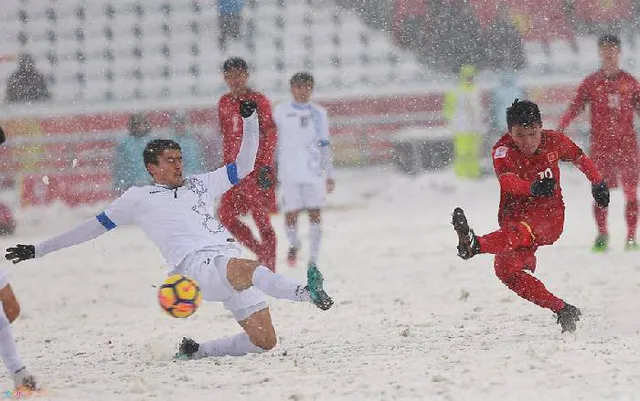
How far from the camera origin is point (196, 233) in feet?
19.4

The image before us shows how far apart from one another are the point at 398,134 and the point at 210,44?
4.13m

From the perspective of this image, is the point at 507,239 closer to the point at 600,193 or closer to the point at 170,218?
the point at 600,193

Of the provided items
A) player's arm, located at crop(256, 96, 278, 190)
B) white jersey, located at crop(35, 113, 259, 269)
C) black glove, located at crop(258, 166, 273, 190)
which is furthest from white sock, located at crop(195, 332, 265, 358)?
player's arm, located at crop(256, 96, 278, 190)

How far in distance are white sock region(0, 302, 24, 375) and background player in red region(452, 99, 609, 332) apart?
2.20 meters

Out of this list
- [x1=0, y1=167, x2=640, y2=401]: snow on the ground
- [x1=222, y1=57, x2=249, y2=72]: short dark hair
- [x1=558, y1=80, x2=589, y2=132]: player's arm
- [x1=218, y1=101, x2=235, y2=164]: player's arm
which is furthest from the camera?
[x1=558, y1=80, x2=589, y2=132]: player's arm

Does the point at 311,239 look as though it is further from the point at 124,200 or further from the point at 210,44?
the point at 210,44

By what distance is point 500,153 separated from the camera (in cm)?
598

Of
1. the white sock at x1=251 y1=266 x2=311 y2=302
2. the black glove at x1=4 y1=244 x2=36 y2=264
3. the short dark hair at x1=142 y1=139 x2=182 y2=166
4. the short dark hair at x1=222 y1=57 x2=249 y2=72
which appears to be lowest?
the white sock at x1=251 y1=266 x2=311 y2=302

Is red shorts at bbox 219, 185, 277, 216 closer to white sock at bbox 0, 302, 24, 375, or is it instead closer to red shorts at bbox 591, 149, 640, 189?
red shorts at bbox 591, 149, 640, 189

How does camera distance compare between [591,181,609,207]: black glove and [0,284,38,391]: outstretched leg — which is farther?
[591,181,609,207]: black glove

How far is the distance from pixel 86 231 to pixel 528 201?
2.34 m

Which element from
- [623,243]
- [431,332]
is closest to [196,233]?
[431,332]

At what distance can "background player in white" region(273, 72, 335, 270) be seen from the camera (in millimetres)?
10305

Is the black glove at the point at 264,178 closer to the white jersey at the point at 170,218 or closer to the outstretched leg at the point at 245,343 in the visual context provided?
the white jersey at the point at 170,218
